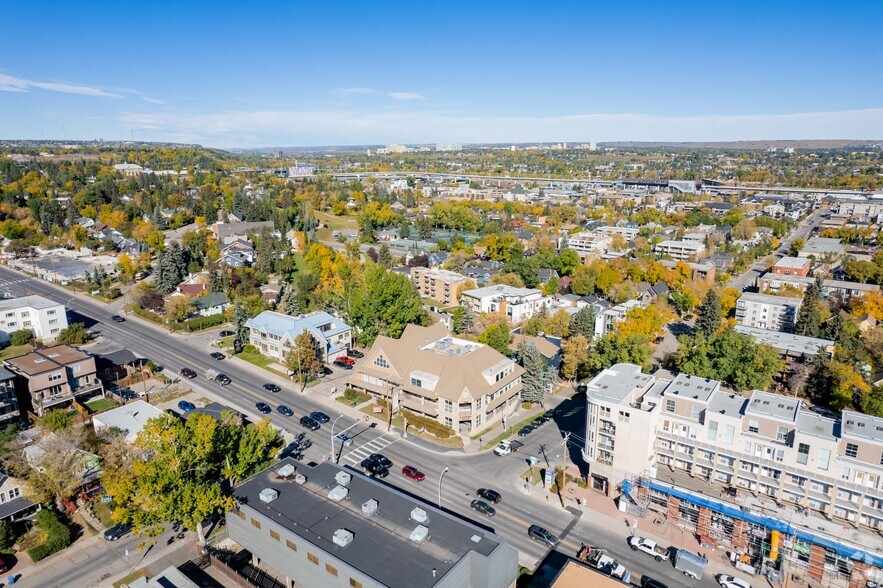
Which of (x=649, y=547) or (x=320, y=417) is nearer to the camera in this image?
(x=649, y=547)

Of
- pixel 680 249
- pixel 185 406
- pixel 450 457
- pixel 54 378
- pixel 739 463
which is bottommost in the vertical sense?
pixel 450 457

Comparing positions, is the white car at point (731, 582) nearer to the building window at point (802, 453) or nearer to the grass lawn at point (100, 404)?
the building window at point (802, 453)

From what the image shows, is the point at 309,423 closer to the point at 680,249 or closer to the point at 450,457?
the point at 450,457

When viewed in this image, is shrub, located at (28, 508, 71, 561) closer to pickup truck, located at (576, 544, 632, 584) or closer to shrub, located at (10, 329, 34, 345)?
pickup truck, located at (576, 544, 632, 584)

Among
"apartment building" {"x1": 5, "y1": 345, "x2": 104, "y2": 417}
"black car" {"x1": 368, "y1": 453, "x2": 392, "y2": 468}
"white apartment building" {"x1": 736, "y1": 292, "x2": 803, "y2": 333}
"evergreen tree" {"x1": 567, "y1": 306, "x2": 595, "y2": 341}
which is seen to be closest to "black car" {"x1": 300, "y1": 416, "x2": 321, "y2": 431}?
"black car" {"x1": 368, "y1": 453, "x2": 392, "y2": 468}

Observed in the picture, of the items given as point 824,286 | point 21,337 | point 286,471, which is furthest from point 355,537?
point 824,286
